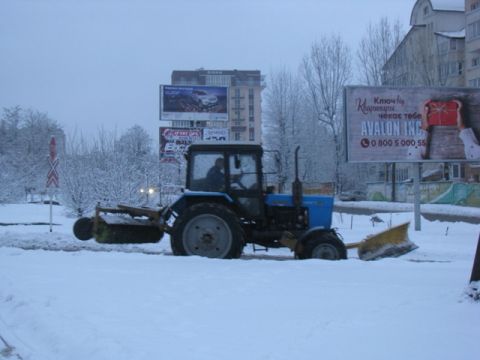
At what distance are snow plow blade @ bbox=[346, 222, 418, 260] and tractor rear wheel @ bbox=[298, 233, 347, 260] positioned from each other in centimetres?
112

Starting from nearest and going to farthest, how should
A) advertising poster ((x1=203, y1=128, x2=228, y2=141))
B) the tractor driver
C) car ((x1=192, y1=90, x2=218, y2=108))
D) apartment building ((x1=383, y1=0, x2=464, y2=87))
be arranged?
1. the tractor driver
2. advertising poster ((x1=203, y1=128, x2=228, y2=141))
3. car ((x1=192, y1=90, x2=218, y2=108))
4. apartment building ((x1=383, y1=0, x2=464, y2=87))

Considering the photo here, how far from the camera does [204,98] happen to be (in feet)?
99.1

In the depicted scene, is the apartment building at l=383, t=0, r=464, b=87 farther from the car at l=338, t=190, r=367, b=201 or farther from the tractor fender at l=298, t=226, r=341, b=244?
the tractor fender at l=298, t=226, r=341, b=244

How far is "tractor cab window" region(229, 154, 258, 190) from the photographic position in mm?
10641

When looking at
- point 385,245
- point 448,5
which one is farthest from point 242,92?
point 385,245

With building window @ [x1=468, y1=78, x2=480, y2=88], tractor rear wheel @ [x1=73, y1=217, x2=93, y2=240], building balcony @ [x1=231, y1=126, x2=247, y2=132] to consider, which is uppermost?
building balcony @ [x1=231, y1=126, x2=247, y2=132]

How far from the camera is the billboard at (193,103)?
29.8m

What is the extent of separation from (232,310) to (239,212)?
15.3 ft

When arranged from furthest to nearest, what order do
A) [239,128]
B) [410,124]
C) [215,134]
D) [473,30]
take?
[239,128]
[473,30]
[215,134]
[410,124]

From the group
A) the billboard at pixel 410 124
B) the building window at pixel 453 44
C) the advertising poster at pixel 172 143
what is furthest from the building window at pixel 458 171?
the billboard at pixel 410 124

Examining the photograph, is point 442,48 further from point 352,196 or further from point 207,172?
point 207,172

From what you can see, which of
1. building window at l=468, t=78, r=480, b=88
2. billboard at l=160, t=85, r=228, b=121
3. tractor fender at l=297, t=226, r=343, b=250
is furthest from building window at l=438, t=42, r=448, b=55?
tractor fender at l=297, t=226, r=343, b=250

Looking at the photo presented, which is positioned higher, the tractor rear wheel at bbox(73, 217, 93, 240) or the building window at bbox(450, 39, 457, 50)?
the building window at bbox(450, 39, 457, 50)

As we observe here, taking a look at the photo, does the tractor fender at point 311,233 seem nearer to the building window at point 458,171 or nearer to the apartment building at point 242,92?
the building window at point 458,171
